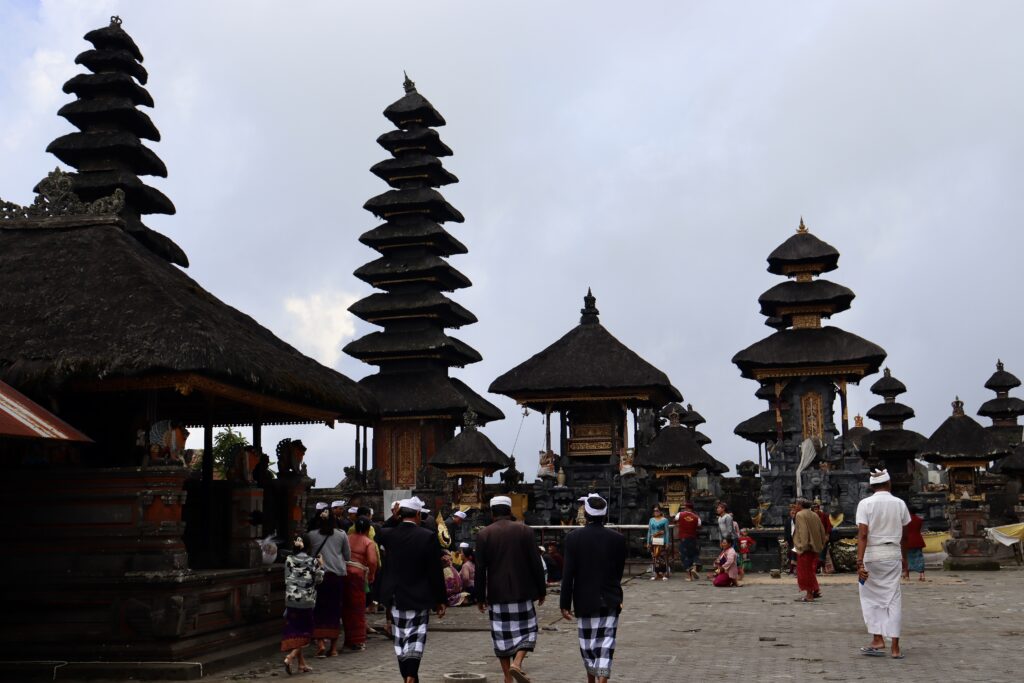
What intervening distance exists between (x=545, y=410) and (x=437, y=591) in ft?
85.0

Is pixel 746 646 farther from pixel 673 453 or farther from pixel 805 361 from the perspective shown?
pixel 805 361

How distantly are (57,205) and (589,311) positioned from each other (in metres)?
23.8

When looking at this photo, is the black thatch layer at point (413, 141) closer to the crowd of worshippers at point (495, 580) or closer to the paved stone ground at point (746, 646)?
the paved stone ground at point (746, 646)

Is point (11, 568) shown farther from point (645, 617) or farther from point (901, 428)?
point (901, 428)

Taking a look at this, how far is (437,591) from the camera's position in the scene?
9.32 meters

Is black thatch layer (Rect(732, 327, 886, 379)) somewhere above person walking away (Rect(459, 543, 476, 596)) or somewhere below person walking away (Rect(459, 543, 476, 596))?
above

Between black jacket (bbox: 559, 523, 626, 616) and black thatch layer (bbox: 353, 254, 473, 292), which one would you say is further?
black thatch layer (bbox: 353, 254, 473, 292)

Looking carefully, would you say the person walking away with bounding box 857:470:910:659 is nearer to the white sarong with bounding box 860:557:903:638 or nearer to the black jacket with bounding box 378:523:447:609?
the white sarong with bounding box 860:557:903:638

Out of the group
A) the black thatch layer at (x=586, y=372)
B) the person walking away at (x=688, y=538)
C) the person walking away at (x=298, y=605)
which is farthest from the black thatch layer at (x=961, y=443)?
the person walking away at (x=298, y=605)

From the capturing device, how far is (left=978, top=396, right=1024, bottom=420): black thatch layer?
51.7 m

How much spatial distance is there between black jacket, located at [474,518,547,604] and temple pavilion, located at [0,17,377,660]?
4.02 metres

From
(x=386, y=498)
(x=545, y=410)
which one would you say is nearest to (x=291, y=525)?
(x=545, y=410)

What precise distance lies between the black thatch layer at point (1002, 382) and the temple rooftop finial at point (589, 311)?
25.3 meters

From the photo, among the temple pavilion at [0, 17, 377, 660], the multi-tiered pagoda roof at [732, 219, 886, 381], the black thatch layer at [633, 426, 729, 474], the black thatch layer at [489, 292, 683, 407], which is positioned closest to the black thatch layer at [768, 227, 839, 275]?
the multi-tiered pagoda roof at [732, 219, 886, 381]
